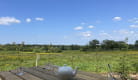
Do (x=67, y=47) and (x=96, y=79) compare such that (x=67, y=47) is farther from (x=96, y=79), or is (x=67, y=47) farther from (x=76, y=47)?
(x=96, y=79)

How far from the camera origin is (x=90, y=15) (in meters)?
11.2

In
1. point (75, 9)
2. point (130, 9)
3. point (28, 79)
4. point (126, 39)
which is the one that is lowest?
A: point (28, 79)

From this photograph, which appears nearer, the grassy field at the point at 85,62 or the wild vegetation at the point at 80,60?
the wild vegetation at the point at 80,60

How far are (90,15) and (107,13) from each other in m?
1.48

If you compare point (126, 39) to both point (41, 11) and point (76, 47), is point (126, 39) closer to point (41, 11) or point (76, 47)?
point (41, 11)

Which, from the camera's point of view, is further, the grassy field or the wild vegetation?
the grassy field

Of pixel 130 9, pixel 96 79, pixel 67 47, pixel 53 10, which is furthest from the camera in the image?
pixel 67 47

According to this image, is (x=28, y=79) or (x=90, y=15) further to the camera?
(x=90, y=15)

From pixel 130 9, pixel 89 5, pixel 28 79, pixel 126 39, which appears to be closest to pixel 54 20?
pixel 89 5

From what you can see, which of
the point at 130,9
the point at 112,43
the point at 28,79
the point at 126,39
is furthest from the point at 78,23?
the point at 112,43

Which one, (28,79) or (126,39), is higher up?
(126,39)

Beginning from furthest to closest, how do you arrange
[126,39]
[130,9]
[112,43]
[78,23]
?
[112,43] < [78,23] < [130,9] < [126,39]

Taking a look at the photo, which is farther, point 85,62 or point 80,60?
point 80,60

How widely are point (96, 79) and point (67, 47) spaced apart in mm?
26486
